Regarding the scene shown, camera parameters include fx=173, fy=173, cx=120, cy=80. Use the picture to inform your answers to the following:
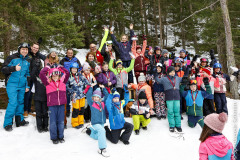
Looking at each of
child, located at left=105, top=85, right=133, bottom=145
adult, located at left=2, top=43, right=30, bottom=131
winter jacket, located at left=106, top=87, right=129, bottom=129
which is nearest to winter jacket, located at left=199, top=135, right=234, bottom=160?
child, located at left=105, top=85, right=133, bottom=145

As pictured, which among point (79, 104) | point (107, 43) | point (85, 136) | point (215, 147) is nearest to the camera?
point (215, 147)

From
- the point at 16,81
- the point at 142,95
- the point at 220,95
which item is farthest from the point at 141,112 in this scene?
the point at 16,81

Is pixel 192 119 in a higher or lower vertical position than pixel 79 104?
lower

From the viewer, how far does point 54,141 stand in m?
4.88

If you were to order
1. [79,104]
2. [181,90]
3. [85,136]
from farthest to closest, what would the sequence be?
[181,90], [79,104], [85,136]

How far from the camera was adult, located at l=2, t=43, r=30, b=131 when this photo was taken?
17.2 feet

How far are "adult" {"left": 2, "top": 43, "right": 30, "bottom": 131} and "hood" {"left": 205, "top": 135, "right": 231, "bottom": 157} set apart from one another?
516 cm

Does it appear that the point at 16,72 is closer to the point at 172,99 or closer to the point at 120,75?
the point at 120,75

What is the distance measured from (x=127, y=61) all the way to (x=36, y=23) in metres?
4.46

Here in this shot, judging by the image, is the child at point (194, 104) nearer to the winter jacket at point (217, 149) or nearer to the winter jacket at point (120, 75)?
the winter jacket at point (120, 75)

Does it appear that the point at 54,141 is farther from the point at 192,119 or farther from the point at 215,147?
the point at 192,119

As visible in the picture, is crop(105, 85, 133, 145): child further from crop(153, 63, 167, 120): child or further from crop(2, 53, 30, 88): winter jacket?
crop(2, 53, 30, 88): winter jacket

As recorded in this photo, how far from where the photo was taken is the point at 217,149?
2689mm

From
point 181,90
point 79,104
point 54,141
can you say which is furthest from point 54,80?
point 181,90
